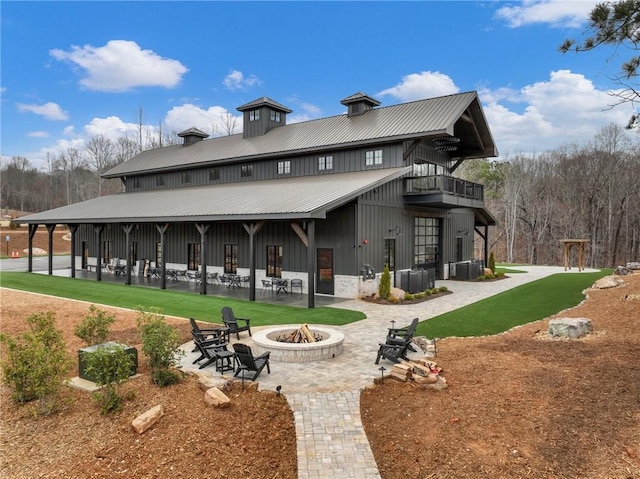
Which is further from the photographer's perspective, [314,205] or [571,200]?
[571,200]

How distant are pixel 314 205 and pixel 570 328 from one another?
810 centimetres

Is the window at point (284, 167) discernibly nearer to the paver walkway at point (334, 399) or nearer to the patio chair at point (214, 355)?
the paver walkway at point (334, 399)

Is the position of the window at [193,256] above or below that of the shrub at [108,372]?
above

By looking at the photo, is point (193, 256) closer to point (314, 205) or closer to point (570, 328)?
point (314, 205)

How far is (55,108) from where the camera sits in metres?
52.7

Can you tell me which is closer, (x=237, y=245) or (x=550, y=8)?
(x=550, y=8)

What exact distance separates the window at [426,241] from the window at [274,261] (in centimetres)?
685

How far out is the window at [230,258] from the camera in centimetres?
1998

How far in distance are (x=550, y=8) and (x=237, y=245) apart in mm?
15096

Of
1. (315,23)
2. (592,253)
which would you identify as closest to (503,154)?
(592,253)

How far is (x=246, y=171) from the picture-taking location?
78.5 ft

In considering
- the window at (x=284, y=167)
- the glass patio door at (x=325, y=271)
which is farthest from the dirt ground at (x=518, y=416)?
the window at (x=284, y=167)

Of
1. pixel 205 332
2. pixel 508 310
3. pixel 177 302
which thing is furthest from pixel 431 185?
pixel 205 332

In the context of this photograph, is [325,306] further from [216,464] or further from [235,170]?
[235,170]
